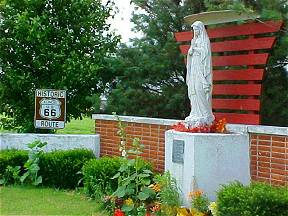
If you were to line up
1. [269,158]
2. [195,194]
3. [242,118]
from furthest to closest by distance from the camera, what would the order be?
1. [242,118]
2. [269,158]
3. [195,194]

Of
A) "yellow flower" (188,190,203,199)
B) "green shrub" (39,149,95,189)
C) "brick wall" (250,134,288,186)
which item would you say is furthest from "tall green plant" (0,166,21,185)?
"brick wall" (250,134,288,186)

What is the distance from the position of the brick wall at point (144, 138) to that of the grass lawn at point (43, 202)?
1.37 metres

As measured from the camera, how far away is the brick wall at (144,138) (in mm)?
10562

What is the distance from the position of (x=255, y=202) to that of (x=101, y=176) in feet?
12.5

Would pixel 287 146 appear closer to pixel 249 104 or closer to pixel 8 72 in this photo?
pixel 249 104

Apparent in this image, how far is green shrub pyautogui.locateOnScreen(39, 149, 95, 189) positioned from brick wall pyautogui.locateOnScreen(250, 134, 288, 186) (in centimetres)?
383

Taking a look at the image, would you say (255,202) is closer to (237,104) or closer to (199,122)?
(199,122)

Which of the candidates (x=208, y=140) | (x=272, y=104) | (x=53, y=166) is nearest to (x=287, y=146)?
(x=208, y=140)

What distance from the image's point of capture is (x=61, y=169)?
1124 cm

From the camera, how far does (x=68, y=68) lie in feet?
44.9

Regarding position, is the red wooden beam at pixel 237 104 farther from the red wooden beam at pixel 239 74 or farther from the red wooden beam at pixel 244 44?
the red wooden beam at pixel 244 44

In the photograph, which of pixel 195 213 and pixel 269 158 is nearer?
pixel 195 213

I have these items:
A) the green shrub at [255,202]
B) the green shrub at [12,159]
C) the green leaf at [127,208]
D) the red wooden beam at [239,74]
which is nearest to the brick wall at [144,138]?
the red wooden beam at [239,74]

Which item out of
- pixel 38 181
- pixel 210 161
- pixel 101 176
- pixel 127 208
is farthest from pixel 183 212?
pixel 38 181
